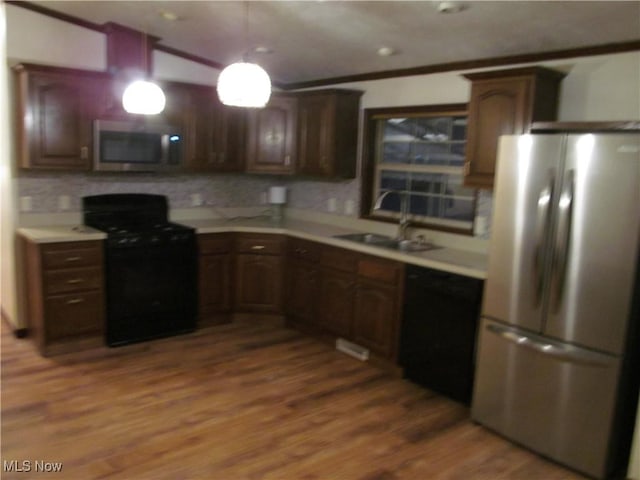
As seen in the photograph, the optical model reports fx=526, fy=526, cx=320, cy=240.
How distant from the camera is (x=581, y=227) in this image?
8.57ft

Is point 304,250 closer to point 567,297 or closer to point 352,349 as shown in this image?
point 352,349

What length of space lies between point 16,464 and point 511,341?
8.68 ft

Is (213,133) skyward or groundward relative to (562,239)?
skyward

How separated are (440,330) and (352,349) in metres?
0.96

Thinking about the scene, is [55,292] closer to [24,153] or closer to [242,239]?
[24,153]

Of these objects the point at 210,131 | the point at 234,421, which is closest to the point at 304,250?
the point at 210,131

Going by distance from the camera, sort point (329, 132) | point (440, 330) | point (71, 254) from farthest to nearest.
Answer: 1. point (329, 132)
2. point (71, 254)
3. point (440, 330)

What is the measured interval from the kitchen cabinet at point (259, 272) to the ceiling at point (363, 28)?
161cm

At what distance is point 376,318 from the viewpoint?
3930mm

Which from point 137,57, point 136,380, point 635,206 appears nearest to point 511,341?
point 635,206

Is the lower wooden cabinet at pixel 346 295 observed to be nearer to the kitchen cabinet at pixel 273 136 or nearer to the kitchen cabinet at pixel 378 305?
the kitchen cabinet at pixel 378 305

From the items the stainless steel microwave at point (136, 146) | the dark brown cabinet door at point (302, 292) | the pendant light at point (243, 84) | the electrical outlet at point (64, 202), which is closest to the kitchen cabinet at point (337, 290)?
the dark brown cabinet door at point (302, 292)

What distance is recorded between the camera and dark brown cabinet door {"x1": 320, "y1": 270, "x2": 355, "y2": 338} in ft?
13.6

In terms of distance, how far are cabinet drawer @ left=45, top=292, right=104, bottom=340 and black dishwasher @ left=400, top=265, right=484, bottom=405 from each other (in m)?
2.33
